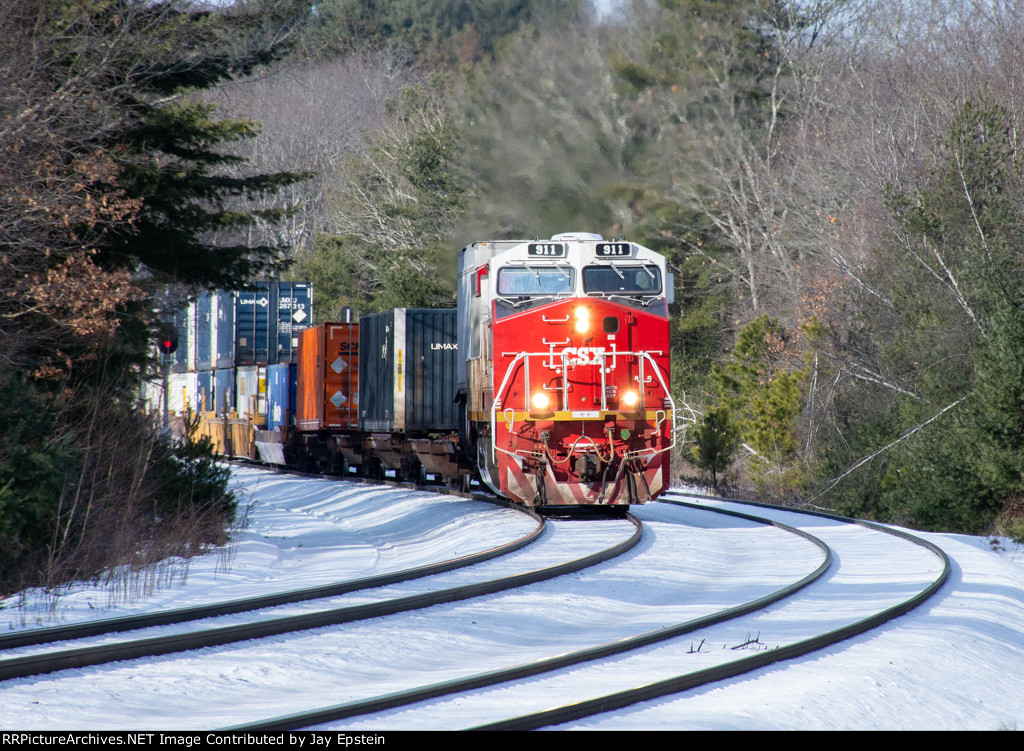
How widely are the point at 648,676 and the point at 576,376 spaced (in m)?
8.43

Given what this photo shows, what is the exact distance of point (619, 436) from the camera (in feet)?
47.9

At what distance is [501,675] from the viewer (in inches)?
241

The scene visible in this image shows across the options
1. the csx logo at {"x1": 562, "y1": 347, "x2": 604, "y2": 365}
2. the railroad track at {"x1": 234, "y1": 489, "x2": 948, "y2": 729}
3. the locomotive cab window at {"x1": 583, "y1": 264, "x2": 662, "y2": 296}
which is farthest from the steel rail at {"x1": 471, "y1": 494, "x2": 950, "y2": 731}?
the locomotive cab window at {"x1": 583, "y1": 264, "x2": 662, "y2": 296}

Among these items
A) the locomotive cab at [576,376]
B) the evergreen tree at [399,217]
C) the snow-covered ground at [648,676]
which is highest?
the evergreen tree at [399,217]

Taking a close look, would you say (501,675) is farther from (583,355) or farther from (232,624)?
(583,355)

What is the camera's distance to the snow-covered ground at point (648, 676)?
5.57m

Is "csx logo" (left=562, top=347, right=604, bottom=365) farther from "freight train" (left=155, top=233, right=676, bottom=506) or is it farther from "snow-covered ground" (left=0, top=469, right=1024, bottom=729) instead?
"snow-covered ground" (left=0, top=469, right=1024, bottom=729)

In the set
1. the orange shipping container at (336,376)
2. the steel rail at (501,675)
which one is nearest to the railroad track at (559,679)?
the steel rail at (501,675)

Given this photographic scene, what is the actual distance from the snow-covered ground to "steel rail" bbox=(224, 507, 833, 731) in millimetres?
307

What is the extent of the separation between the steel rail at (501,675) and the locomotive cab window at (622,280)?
6.51 meters

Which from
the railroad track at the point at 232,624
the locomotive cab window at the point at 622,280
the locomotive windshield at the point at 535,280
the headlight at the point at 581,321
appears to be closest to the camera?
the railroad track at the point at 232,624

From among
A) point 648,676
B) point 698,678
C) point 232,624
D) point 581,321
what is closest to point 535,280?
point 581,321

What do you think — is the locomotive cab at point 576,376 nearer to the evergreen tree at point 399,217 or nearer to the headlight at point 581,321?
the headlight at point 581,321

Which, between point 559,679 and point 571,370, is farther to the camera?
point 571,370
